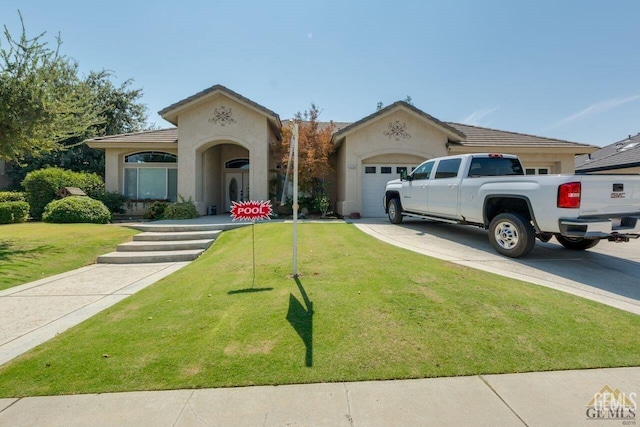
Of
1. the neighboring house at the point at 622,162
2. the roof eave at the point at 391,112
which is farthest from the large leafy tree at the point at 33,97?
the neighboring house at the point at 622,162

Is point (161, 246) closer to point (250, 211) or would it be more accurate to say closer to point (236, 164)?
point (250, 211)

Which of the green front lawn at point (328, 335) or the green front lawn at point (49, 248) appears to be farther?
the green front lawn at point (49, 248)

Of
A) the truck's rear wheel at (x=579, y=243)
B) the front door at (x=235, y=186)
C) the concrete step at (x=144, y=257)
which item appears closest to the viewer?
the truck's rear wheel at (x=579, y=243)

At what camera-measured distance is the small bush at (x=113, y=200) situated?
1521cm

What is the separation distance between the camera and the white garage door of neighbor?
14367 millimetres

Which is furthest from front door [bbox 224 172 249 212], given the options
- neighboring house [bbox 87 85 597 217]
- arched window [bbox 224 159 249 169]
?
neighboring house [bbox 87 85 597 217]

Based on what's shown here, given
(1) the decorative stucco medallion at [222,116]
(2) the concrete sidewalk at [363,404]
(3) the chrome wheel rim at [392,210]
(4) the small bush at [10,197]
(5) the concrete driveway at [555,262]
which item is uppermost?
(1) the decorative stucco medallion at [222,116]

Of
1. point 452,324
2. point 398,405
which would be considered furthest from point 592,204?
point 398,405

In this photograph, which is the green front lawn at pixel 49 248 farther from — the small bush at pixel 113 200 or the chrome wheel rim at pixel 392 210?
the chrome wheel rim at pixel 392 210

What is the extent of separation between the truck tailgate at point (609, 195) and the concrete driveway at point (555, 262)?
1.14 meters

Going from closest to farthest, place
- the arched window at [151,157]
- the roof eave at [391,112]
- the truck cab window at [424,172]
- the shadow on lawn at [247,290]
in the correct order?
the shadow on lawn at [247,290] → the truck cab window at [424,172] → the roof eave at [391,112] → the arched window at [151,157]

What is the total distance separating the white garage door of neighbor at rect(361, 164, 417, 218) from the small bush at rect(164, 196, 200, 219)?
7.98m

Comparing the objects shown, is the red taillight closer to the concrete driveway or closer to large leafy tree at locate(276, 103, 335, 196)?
the concrete driveway

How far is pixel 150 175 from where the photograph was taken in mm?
16328
